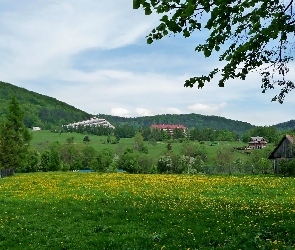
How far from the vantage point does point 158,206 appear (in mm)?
16047

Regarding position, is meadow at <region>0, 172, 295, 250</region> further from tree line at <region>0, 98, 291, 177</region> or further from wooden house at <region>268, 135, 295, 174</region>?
wooden house at <region>268, 135, 295, 174</region>

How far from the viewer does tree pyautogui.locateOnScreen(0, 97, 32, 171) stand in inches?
1999

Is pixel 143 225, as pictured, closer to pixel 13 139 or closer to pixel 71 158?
pixel 13 139

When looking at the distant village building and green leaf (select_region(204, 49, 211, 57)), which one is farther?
the distant village building

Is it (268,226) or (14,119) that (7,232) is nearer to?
(268,226)

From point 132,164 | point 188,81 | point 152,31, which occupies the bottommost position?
point 132,164

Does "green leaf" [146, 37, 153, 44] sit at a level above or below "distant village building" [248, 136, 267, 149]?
above

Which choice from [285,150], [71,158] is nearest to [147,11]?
[285,150]

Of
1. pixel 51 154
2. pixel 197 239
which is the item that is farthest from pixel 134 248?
pixel 51 154

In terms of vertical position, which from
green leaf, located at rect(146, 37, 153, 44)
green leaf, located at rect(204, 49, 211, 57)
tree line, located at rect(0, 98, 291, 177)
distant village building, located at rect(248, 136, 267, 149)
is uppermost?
green leaf, located at rect(146, 37, 153, 44)

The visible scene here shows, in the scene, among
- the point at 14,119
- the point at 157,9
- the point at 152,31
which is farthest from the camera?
the point at 14,119

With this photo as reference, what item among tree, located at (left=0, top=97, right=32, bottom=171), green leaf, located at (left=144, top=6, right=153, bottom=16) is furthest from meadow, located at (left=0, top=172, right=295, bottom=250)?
tree, located at (left=0, top=97, right=32, bottom=171)

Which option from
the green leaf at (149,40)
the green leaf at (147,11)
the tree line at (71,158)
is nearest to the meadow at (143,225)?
the green leaf at (149,40)

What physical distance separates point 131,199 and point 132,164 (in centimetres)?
6318
